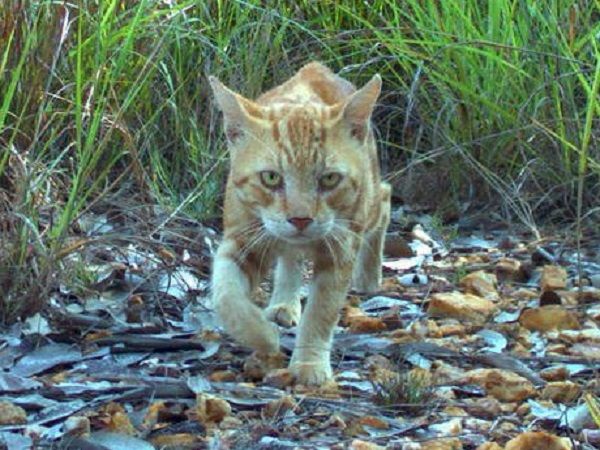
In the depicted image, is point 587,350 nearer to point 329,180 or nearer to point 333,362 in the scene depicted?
point 333,362

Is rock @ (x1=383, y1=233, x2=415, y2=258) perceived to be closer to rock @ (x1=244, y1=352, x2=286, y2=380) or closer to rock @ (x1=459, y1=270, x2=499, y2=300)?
rock @ (x1=459, y1=270, x2=499, y2=300)

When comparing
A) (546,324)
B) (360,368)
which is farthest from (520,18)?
(360,368)

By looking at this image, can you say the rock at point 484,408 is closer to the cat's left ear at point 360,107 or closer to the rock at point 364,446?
the rock at point 364,446

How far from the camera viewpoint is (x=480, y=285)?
19.0 feet

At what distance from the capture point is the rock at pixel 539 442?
12.0 ft

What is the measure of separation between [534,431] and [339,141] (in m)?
1.45

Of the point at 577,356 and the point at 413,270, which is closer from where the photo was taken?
the point at 577,356

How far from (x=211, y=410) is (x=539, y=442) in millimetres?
868

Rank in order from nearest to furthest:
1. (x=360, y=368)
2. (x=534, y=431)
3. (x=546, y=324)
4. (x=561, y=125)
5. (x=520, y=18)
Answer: (x=534, y=431) < (x=360, y=368) < (x=546, y=324) < (x=561, y=125) < (x=520, y=18)

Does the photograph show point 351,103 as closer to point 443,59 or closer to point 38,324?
point 38,324

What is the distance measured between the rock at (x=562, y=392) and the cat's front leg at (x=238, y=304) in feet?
2.78

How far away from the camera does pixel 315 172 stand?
189 inches

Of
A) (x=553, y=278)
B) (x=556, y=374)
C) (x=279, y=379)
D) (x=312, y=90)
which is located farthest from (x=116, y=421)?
(x=553, y=278)

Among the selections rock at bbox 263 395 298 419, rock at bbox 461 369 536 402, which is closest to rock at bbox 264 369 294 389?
rock at bbox 263 395 298 419
